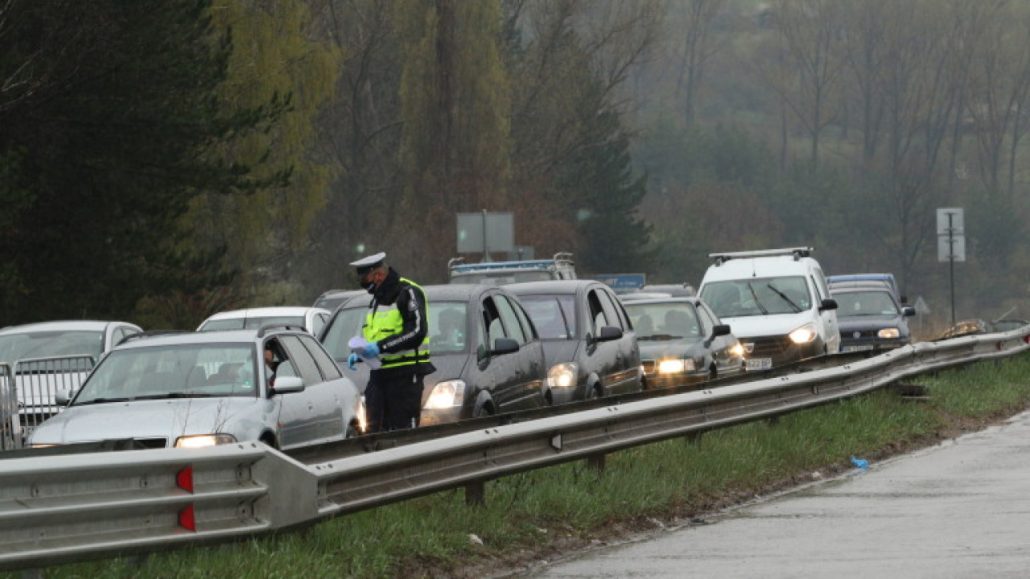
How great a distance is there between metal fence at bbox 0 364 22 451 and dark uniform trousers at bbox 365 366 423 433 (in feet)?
10.5

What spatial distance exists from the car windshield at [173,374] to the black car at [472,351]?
2047mm

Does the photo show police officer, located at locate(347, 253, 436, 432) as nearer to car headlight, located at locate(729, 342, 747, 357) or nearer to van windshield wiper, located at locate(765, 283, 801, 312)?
car headlight, located at locate(729, 342, 747, 357)

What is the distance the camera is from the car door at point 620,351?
21.5m

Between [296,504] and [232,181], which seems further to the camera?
[232,181]

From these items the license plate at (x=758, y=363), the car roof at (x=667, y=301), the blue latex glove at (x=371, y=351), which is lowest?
the license plate at (x=758, y=363)

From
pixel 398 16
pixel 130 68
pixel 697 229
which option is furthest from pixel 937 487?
pixel 697 229

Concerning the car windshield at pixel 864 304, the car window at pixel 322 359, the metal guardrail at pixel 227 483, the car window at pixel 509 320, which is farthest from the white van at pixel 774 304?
the metal guardrail at pixel 227 483

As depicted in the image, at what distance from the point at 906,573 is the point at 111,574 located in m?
3.70

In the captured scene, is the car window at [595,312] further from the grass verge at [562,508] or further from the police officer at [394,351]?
the police officer at [394,351]

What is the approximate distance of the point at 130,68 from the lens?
3612 centimetres

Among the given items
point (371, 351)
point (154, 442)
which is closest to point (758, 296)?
point (371, 351)

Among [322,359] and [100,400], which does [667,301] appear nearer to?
[322,359]

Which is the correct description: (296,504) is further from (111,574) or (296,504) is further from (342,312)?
(342,312)

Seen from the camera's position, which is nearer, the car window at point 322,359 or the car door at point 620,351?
the car window at point 322,359
